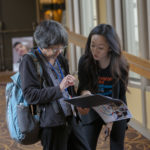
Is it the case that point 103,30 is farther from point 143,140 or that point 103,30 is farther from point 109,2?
point 109,2

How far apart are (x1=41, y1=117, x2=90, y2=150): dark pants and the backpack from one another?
7cm

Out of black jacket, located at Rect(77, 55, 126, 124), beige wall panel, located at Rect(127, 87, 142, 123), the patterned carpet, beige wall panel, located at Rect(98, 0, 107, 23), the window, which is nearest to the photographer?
black jacket, located at Rect(77, 55, 126, 124)

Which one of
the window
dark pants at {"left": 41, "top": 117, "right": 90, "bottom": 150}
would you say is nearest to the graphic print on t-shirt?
dark pants at {"left": 41, "top": 117, "right": 90, "bottom": 150}

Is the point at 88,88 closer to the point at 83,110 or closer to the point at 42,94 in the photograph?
the point at 83,110

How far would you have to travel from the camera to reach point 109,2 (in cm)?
581

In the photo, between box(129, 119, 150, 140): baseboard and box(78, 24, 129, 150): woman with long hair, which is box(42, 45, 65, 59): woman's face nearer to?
box(78, 24, 129, 150): woman with long hair

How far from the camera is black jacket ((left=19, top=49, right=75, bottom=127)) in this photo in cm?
199

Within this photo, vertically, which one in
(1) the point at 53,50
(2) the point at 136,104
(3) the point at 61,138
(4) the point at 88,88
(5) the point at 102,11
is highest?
(5) the point at 102,11

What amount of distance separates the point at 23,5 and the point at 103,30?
12358 mm

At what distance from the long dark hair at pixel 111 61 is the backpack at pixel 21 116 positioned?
1.88 ft

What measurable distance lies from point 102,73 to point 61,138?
0.68 meters

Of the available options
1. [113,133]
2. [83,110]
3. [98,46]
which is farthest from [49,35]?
[113,133]

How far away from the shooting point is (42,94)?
1988 mm

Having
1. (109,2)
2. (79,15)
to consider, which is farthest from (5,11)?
(109,2)
